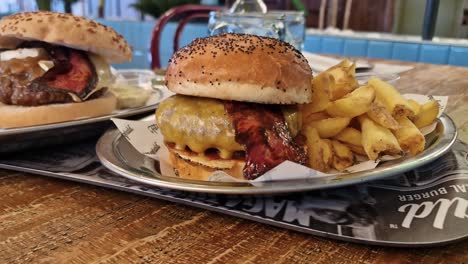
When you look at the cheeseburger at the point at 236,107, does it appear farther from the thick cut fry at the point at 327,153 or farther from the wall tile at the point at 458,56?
the wall tile at the point at 458,56

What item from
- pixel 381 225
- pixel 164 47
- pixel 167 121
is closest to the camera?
pixel 381 225

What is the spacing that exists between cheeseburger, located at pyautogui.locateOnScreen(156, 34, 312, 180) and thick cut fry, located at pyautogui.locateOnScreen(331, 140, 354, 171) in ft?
0.35

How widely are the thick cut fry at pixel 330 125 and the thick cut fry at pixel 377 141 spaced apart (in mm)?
50

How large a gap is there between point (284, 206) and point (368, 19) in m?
9.75

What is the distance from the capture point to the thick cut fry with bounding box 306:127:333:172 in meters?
0.99

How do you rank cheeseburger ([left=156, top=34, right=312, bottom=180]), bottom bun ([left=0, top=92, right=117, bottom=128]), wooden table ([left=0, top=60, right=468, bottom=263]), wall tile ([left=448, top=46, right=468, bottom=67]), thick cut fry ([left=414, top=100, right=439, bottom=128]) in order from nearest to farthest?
wooden table ([left=0, top=60, right=468, bottom=263]) < cheeseburger ([left=156, top=34, right=312, bottom=180]) < thick cut fry ([left=414, top=100, right=439, bottom=128]) < bottom bun ([left=0, top=92, right=117, bottom=128]) < wall tile ([left=448, top=46, right=468, bottom=67])

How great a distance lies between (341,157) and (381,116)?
0.43ft

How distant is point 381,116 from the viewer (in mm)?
1034

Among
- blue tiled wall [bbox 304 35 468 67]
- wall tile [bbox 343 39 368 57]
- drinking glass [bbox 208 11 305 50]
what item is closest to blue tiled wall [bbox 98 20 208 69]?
blue tiled wall [bbox 304 35 468 67]

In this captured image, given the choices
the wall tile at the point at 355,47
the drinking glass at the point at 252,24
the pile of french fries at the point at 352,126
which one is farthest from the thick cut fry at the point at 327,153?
the wall tile at the point at 355,47

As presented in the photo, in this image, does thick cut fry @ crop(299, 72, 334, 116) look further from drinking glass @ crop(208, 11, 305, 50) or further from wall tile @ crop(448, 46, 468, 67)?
wall tile @ crop(448, 46, 468, 67)

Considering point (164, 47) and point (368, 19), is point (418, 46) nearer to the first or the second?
point (164, 47)

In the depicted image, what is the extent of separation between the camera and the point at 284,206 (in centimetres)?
88

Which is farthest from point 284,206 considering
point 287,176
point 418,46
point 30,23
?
point 418,46
